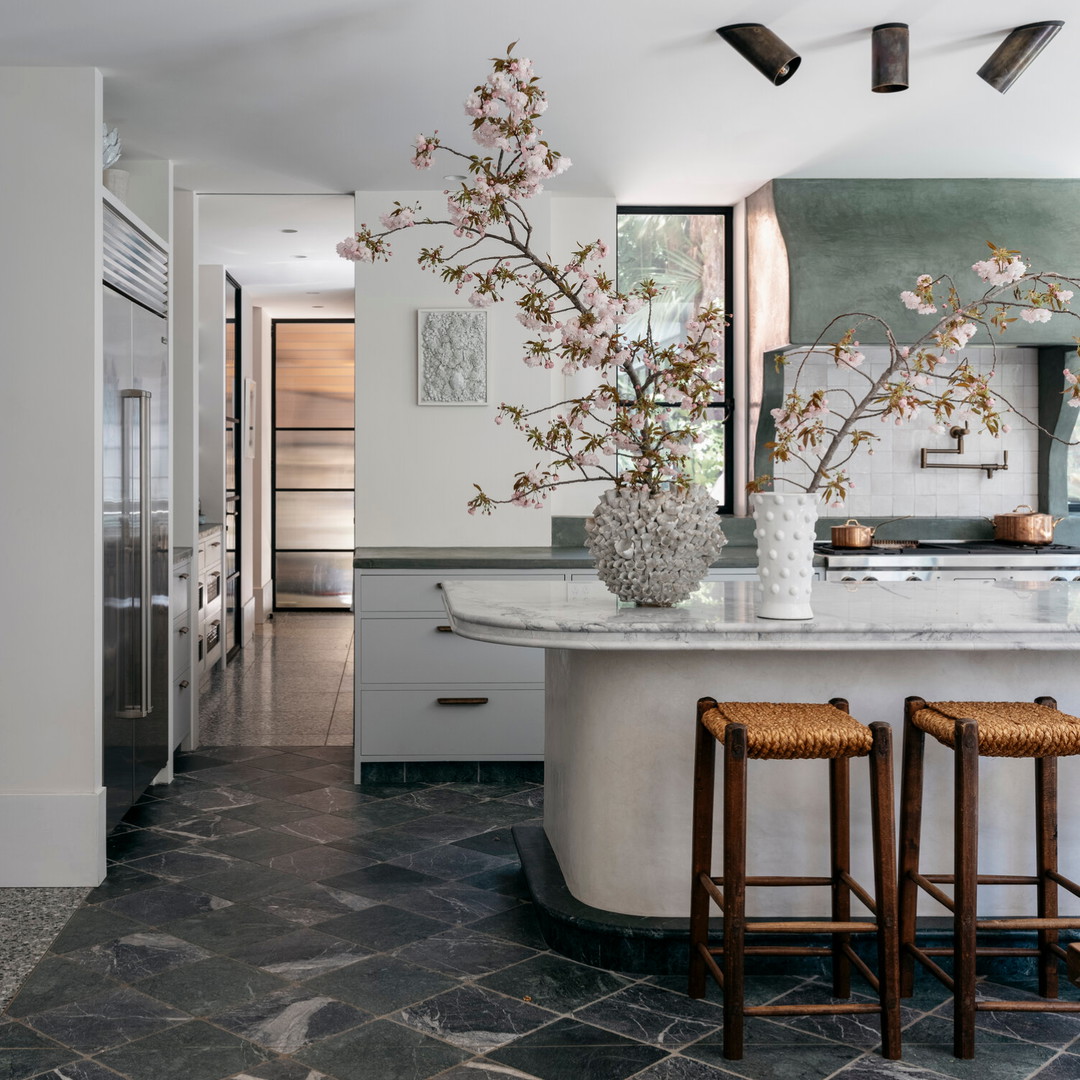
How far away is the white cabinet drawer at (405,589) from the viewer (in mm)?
4500

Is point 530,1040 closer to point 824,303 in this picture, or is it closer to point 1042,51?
point 1042,51

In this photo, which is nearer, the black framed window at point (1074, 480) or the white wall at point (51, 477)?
the white wall at point (51, 477)

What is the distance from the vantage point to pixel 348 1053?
2379 millimetres

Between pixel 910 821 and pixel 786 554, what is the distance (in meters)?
0.66

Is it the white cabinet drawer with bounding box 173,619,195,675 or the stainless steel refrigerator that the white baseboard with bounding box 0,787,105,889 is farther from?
the white cabinet drawer with bounding box 173,619,195,675

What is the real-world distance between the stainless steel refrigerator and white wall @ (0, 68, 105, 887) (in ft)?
0.30

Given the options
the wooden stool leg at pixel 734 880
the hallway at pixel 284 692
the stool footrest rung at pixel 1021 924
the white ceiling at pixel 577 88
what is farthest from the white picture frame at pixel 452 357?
the stool footrest rung at pixel 1021 924

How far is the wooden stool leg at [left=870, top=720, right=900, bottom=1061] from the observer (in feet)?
7.77

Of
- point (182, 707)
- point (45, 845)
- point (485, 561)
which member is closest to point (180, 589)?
point (182, 707)

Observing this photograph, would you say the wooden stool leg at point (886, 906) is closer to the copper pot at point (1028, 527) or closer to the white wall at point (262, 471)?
the copper pot at point (1028, 527)

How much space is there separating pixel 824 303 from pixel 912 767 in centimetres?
270

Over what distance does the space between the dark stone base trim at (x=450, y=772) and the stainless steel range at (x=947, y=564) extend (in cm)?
149

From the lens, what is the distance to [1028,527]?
507cm

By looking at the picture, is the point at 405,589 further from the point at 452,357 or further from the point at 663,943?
the point at 663,943
